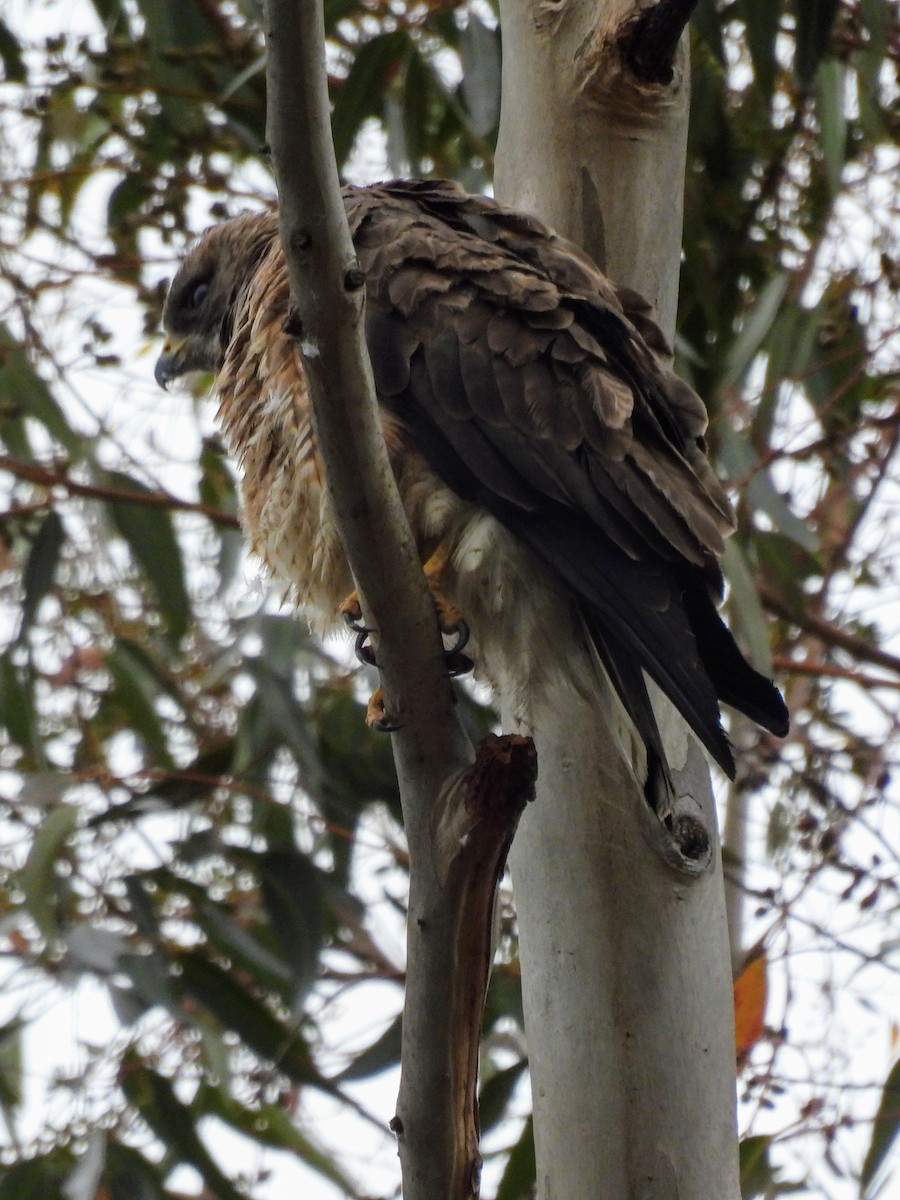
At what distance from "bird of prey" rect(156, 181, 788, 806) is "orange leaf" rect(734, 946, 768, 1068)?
1.14 metres

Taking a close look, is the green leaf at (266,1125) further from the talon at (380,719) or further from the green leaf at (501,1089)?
the talon at (380,719)

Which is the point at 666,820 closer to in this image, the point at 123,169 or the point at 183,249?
the point at 183,249

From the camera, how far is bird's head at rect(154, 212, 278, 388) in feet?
10.5

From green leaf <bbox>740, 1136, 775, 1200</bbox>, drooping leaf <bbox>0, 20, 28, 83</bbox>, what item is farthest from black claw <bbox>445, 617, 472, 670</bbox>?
drooping leaf <bbox>0, 20, 28, 83</bbox>

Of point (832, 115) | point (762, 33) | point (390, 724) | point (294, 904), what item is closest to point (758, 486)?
point (832, 115)

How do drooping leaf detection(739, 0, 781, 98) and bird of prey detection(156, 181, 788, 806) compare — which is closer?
bird of prey detection(156, 181, 788, 806)

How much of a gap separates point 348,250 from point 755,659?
1810mm

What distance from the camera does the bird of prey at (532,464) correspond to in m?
2.13

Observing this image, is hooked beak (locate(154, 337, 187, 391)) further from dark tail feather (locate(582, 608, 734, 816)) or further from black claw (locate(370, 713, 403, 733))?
black claw (locate(370, 713, 403, 733))

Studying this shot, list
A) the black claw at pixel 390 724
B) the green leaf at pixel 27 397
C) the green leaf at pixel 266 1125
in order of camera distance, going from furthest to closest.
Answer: the green leaf at pixel 27 397, the green leaf at pixel 266 1125, the black claw at pixel 390 724

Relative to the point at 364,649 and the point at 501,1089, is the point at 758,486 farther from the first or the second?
the point at 364,649

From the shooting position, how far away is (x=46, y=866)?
10.6 ft

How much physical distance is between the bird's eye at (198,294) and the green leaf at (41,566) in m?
0.61

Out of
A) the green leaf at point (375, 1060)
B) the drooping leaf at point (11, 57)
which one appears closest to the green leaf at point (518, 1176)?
the green leaf at point (375, 1060)
